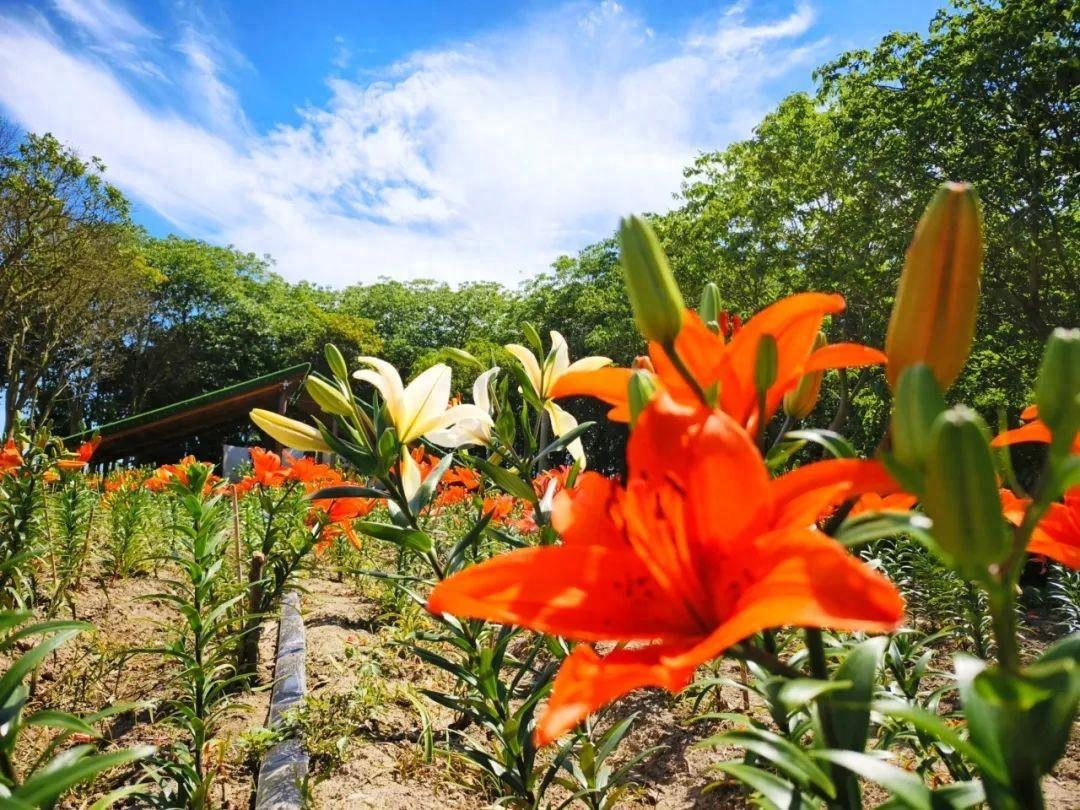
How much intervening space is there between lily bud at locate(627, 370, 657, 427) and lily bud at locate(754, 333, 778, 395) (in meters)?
0.07

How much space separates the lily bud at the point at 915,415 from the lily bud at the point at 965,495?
0.01 meters

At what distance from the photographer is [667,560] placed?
0.43 metres

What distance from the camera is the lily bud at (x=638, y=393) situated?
0.45 meters

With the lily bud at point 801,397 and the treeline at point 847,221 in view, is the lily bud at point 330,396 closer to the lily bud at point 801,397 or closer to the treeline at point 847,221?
the lily bud at point 801,397

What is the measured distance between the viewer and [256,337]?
26.1 m

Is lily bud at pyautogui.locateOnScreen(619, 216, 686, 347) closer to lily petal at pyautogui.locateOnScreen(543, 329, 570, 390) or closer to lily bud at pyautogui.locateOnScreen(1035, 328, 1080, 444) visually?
lily bud at pyautogui.locateOnScreen(1035, 328, 1080, 444)

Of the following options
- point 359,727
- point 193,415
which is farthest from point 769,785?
point 193,415

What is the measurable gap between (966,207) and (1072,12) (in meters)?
9.36

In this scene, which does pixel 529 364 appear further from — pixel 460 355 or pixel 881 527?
pixel 881 527

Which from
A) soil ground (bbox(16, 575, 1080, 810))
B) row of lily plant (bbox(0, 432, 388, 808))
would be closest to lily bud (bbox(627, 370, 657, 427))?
row of lily plant (bbox(0, 432, 388, 808))

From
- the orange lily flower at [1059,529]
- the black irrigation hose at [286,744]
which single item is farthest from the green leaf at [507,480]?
the black irrigation hose at [286,744]

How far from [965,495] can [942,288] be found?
157 mm

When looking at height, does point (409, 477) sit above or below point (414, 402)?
below

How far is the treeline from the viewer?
745 centimetres
